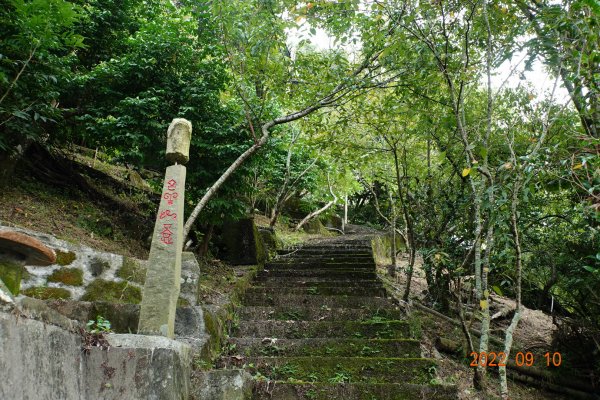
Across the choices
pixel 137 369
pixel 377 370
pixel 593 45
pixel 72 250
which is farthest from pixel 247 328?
pixel 593 45

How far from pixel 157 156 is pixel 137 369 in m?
3.98

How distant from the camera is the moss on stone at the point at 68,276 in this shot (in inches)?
160

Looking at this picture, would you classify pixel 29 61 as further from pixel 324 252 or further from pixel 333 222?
pixel 333 222

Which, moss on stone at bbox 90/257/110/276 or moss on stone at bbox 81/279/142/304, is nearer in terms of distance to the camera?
moss on stone at bbox 81/279/142/304

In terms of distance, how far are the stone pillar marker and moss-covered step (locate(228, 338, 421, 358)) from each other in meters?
1.82

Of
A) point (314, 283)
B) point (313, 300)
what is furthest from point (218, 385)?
point (314, 283)

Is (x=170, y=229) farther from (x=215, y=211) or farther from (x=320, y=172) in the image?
(x=320, y=172)

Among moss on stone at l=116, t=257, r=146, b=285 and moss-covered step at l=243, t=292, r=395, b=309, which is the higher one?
moss on stone at l=116, t=257, r=146, b=285

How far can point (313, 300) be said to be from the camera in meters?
6.54

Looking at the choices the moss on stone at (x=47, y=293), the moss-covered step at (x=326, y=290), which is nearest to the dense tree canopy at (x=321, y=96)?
the moss-covered step at (x=326, y=290)

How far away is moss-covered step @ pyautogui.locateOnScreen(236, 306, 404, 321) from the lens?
6.02 m

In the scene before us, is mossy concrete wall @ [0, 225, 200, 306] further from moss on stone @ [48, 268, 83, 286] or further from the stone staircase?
the stone staircase
